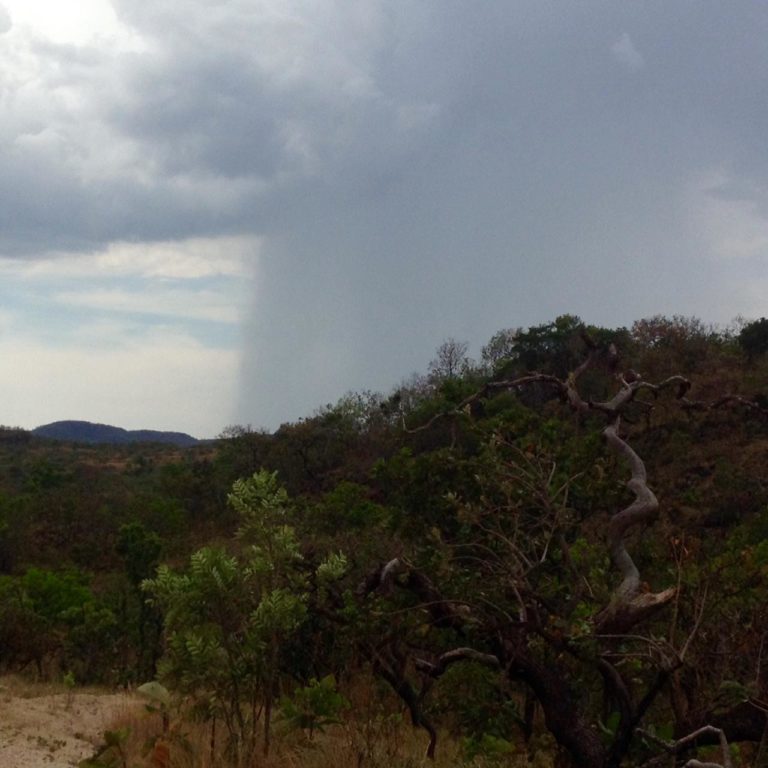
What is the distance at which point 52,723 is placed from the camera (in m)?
9.05

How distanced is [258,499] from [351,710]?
4.82ft

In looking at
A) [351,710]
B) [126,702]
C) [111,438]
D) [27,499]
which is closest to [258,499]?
[351,710]

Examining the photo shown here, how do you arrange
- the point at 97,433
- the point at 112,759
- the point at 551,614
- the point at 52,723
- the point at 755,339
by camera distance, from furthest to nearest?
the point at 97,433, the point at 755,339, the point at 52,723, the point at 112,759, the point at 551,614

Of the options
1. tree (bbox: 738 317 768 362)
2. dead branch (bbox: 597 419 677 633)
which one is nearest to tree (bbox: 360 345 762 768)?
dead branch (bbox: 597 419 677 633)

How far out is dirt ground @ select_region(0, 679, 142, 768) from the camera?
7.51 metres

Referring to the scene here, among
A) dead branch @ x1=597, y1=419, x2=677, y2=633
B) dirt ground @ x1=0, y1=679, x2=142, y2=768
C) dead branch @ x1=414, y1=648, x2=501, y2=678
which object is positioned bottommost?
dirt ground @ x1=0, y1=679, x2=142, y2=768

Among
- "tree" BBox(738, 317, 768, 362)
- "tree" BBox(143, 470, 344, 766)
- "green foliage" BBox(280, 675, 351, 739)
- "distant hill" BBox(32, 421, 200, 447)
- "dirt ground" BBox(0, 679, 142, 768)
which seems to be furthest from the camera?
"distant hill" BBox(32, 421, 200, 447)

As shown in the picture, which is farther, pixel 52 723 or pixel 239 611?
pixel 52 723

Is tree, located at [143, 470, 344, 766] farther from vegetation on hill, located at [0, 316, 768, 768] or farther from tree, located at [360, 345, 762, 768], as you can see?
tree, located at [360, 345, 762, 768]

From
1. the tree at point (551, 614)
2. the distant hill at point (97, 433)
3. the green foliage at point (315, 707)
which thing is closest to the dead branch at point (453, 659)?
the tree at point (551, 614)

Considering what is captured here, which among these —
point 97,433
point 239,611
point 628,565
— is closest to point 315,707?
point 239,611

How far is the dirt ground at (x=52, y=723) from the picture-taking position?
7.51 meters

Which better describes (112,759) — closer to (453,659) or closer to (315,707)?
(315,707)

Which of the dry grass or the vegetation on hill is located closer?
the vegetation on hill
